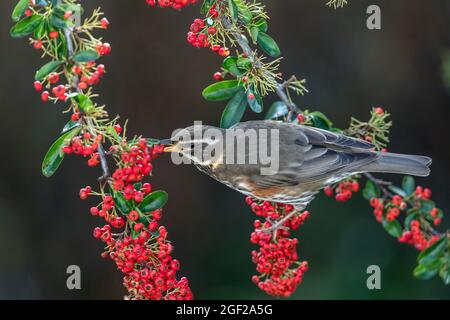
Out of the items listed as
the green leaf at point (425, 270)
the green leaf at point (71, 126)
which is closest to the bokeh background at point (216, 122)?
the green leaf at point (425, 270)

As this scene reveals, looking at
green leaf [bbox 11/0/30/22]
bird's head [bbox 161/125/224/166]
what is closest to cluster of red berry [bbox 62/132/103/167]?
green leaf [bbox 11/0/30/22]

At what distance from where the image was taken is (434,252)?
3.79 metres

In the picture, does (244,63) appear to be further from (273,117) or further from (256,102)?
(273,117)

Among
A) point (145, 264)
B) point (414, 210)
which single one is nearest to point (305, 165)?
point (414, 210)

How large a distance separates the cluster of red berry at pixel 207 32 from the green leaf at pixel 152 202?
31.1 inches

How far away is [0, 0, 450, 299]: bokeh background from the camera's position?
250 inches

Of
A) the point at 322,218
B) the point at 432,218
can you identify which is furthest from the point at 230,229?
the point at 432,218

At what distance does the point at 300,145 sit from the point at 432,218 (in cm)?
95

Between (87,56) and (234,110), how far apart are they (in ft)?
3.47

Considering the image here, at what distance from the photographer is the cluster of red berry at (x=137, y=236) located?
325 centimetres

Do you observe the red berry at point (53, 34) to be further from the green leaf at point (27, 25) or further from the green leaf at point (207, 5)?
the green leaf at point (207, 5)

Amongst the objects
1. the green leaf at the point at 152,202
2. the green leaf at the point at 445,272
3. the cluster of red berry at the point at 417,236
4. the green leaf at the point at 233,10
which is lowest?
the green leaf at the point at 445,272

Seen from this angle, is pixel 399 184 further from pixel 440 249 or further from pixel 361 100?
pixel 440 249

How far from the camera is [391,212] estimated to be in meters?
4.05
